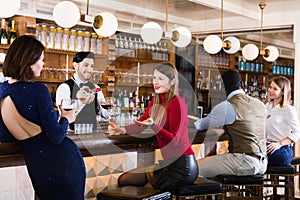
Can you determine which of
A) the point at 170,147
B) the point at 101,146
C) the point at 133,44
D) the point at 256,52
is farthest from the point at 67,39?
the point at 170,147

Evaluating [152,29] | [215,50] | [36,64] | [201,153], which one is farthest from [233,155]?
[215,50]

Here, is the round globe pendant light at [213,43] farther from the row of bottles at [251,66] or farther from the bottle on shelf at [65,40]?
the row of bottles at [251,66]

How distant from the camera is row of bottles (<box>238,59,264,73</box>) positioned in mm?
9805

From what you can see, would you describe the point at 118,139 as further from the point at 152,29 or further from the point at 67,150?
the point at 152,29

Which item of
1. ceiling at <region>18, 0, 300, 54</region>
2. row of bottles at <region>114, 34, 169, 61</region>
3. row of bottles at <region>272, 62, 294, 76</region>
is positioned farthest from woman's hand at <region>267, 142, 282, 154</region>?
row of bottles at <region>272, 62, 294, 76</region>

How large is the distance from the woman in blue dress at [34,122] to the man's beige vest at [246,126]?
165 cm

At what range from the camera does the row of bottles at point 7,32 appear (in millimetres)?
5545

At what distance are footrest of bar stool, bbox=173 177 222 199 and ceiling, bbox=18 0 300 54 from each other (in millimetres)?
3398

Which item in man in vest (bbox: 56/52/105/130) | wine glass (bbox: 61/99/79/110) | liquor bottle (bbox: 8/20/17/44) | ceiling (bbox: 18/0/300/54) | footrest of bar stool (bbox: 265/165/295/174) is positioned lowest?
footrest of bar stool (bbox: 265/165/295/174)

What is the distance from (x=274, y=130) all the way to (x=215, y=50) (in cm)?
170

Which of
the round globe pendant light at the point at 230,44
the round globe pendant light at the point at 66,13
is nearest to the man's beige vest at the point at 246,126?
the round globe pendant light at the point at 66,13

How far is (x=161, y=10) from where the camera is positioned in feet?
23.4

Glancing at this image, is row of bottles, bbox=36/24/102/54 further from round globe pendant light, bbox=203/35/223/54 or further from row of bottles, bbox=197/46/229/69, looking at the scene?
row of bottles, bbox=197/46/229/69

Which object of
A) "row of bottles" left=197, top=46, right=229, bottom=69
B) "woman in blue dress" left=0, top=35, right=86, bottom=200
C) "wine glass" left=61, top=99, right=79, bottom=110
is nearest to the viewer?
"woman in blue dress" left=0, top=35, right=86, bottom=200
